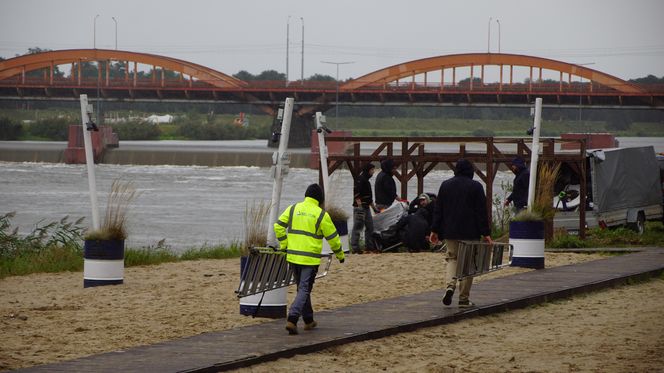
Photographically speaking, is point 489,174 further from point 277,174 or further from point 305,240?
point 305,240

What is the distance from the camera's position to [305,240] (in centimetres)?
1202

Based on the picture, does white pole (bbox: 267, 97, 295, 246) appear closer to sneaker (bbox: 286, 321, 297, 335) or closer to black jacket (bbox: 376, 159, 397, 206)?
sneaker (bbox: 286, 321, 297, 335)

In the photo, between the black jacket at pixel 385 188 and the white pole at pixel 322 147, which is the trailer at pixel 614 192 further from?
the white pole at pixel 322 147

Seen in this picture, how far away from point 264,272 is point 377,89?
258 feet

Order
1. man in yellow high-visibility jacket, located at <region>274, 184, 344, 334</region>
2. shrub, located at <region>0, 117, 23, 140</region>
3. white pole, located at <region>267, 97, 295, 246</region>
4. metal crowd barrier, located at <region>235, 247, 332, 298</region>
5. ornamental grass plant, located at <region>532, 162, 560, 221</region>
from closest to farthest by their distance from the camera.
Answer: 1. man in yellow high-visibility jacket, located at <region>274, 184, 344, 334</region>
2. metal crowd barrier, located at <region>235, 247, 332, 298</region>
3. white pole, located at <region>267, 97, 295, 246</region>
4. ornamental grass plant, located at <region>532, 162, 560, 221</region>
5. shrub, located at <region>0, 117, 23, 140</region>

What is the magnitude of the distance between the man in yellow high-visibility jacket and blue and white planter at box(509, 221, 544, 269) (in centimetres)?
668

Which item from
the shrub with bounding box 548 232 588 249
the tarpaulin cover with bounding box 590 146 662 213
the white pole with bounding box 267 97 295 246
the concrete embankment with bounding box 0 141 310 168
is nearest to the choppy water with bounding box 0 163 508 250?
the concrete embankment with bounding box 0 141 310 168

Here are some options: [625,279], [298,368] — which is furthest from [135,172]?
[298,368]

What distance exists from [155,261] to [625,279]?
7.70m

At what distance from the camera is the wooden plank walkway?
10289 millimetres

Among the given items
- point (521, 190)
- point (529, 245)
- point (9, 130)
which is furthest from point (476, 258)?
point (9, 130)

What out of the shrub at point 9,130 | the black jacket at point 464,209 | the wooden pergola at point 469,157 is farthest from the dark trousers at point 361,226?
the shrub at point 9,130

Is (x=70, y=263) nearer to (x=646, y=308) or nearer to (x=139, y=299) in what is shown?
(x=139, y=299)

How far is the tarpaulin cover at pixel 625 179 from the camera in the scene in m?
26.8
